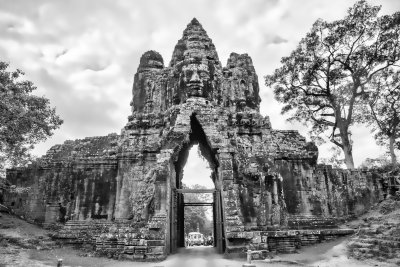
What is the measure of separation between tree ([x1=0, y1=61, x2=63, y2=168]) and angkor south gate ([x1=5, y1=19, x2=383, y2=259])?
1.53 metres

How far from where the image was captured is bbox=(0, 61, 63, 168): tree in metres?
10.8

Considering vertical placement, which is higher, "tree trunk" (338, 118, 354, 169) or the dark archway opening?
"tree trunk" (338, 118, 354, 169)

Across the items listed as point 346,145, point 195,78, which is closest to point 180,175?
point 195,78

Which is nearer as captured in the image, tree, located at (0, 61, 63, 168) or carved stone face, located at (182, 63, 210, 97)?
tree, located at (0, 61, 63, 168)

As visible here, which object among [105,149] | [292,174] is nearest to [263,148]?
[292,174]

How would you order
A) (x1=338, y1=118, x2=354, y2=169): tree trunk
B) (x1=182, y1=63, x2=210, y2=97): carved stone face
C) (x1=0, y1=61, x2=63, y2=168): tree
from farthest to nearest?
1. (x1=338, y1=118, x2=354, y2=169): tree trunk
2. (x1=182, y1=63, x2=210, y2=97): carved stone face
3. (x1=0, y1=61, x2=63, y2=168): tree

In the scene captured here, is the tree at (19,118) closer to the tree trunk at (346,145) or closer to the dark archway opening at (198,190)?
the dark archway opening at (198,190)

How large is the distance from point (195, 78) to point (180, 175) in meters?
4.91

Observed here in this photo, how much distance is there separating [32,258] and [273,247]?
8.21 metres

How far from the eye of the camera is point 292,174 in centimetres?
1469

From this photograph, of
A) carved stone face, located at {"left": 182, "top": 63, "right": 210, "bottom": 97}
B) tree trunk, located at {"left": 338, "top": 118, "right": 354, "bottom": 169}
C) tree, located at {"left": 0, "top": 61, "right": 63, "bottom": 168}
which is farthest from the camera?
tree trunk, located at {"left": 338, "top": 118, "right": 354, "bottom": 169}

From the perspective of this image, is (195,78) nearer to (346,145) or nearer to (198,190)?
(198,190)

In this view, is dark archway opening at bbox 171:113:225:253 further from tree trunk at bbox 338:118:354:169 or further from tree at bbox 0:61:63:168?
tree trunk at bbox 338:118:354:169

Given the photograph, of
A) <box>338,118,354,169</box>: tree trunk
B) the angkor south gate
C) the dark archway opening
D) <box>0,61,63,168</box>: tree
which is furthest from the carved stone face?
<box>338,118,354,169</box>: tree trunk
